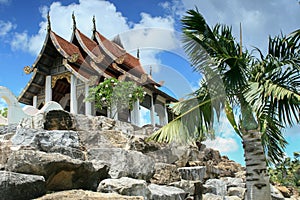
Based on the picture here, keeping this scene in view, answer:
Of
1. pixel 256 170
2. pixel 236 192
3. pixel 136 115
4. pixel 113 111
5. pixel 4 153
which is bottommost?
pixel 236 192

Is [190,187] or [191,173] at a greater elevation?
[191,173]

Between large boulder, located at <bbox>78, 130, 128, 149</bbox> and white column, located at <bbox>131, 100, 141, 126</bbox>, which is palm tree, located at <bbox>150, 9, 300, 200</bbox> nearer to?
large boulder, located at <bbox>78, 130, 128, 149</bbox>

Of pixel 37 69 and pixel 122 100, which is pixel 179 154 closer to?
pixel 122 100

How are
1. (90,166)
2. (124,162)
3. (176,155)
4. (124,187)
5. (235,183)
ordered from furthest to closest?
(235,183)
(176,155)
(124,162)
(90,166)
(124,187)

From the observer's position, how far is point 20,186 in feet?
16.8

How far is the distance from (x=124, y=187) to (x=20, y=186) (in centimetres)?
178

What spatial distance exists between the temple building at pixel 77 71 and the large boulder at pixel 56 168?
40.2ft

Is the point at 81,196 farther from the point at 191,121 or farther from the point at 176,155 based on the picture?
the point at 176,155

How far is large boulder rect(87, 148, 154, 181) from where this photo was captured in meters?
7.65

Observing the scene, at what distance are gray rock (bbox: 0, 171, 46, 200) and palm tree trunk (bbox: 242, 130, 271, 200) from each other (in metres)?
3.92

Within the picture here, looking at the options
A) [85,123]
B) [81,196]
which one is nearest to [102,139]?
[85,123]

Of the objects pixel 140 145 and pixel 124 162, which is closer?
pixel 124 162

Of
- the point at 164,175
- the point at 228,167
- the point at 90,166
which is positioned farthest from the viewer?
the point at 228,167

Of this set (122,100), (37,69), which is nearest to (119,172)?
(122,100)
